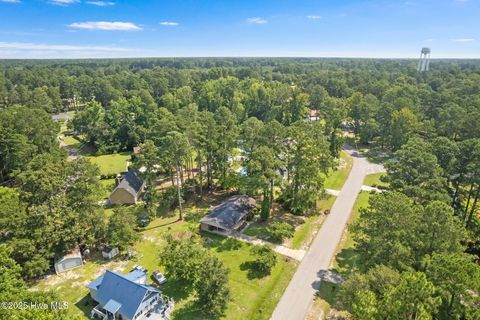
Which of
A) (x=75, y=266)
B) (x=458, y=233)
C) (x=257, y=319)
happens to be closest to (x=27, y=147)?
(x=75, y=266)

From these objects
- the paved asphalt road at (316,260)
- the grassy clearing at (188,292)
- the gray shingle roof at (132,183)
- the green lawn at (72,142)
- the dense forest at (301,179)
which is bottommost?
the grassy clearing at (188,292)

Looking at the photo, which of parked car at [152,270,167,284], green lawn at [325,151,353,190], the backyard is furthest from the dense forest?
parked car at [152,270,167,284]

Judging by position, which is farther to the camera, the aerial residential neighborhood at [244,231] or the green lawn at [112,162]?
the green lawn at [112,162]

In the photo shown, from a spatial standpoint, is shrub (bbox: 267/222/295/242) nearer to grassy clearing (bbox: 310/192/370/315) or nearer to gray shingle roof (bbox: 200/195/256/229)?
gray shingle roof (bbox: 200/195/256/229)

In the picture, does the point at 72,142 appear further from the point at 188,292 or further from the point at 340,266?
the point at 340,266

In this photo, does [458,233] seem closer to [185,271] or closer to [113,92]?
[185,271]

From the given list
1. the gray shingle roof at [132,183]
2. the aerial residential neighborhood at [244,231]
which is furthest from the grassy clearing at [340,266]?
the gray shingle roof at [132,183]

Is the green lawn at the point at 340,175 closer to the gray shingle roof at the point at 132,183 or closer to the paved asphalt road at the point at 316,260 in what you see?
the paved asphalt road at the point at 316,260
